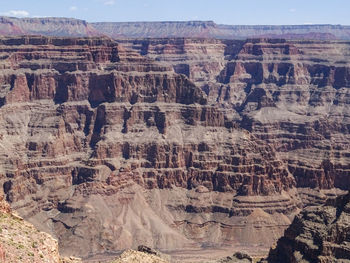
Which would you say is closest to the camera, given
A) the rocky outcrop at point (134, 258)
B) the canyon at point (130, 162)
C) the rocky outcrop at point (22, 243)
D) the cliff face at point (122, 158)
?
the rocky outcrop at point (22, 243)

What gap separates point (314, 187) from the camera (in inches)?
6481

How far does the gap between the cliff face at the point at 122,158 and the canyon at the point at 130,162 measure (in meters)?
0.24

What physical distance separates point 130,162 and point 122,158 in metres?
2.53

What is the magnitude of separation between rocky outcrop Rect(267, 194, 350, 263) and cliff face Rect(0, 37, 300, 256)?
5415 centimetres

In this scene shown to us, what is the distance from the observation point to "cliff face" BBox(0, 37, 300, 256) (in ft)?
473

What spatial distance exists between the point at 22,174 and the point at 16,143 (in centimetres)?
995

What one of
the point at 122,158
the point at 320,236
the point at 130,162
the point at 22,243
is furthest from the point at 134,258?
the point at 122,158

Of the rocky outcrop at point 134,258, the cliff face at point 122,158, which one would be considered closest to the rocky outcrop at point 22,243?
the rocky outcrop at point 134,258

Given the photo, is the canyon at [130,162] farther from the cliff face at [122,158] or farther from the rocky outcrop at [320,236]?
the rocky outcrop at [320,236]

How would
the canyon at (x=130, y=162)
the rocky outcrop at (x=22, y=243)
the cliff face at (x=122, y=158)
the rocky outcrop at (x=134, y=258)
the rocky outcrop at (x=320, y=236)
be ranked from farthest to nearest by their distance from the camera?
the cliff face at (x=122, y=158)
the canyon at (x=130, y=162)
the rocky outcrop at (x=320, y=236)
the rocky outcrop at (x=134, y=258)
the rocky outcrop at (x=22, y=243)

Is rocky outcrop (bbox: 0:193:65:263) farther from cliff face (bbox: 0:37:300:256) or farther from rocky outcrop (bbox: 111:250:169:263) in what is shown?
cliff face (bbox: 0:37:300:256)

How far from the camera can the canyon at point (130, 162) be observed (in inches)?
Result: 5664

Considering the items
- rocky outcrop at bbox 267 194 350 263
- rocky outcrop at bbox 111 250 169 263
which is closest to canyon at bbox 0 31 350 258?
rocky outcrop at bbox 267 194 350 263

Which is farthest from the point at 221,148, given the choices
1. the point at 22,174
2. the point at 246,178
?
the point at 22,174
